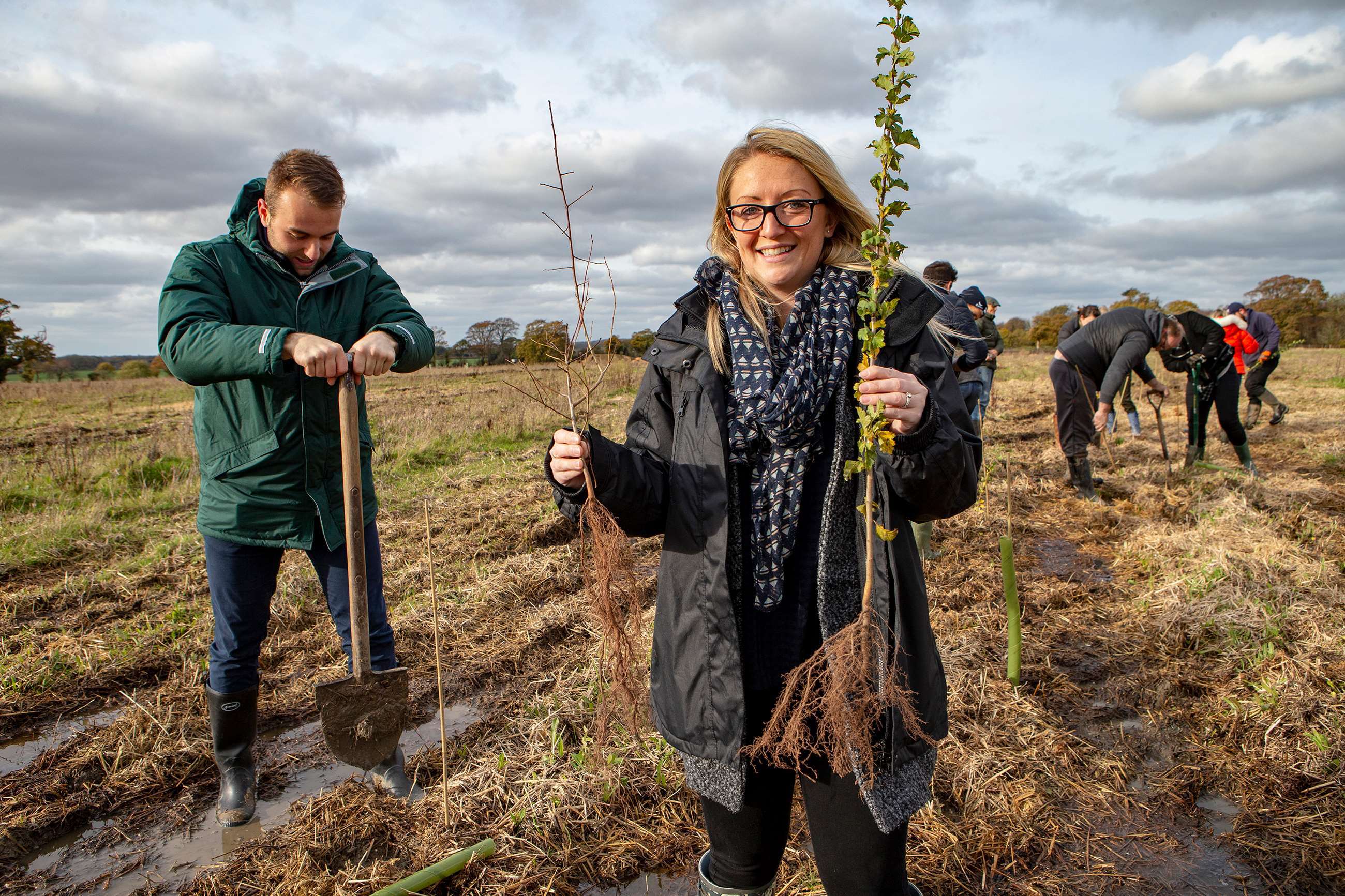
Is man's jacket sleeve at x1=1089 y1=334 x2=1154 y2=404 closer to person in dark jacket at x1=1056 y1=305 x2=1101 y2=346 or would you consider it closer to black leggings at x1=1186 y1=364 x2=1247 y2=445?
black leggings at x1=1186 y1=364 x2=1247 y2=445

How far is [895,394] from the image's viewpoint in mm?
1389

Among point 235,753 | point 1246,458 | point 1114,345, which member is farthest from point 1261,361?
point 235,753

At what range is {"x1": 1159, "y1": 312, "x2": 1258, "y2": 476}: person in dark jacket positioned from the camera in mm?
7527

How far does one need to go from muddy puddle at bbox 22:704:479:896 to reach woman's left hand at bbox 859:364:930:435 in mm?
2769

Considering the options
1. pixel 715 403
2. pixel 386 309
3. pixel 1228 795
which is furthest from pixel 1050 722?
pixel 386 309

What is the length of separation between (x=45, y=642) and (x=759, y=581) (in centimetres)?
484

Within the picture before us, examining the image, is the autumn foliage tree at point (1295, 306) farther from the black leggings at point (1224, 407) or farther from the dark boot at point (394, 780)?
the dark boot at point (394, 780)

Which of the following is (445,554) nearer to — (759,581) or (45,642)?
(45,642)

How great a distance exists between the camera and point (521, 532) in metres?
6.39

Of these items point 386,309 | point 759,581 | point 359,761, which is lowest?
point 359,761

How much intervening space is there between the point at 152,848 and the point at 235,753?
411mm

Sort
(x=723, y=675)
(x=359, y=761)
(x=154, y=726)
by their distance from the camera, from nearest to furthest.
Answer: (x=723, y=675) → (x=359, y=761) → (x=154, y=726)

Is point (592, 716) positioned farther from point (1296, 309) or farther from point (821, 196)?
point (1296, 309)

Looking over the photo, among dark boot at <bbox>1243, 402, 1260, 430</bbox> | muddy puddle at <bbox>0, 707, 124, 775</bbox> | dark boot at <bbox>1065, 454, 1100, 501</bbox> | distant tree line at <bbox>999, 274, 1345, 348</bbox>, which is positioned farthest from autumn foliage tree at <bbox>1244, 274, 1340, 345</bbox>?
muddy puddle at <bbox>0, 707, 124, 775</bbox>
